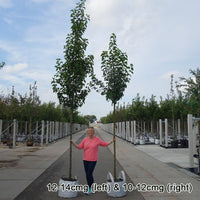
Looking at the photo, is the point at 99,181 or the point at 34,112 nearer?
the point at 99,181

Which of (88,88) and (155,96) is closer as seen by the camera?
(88,88)

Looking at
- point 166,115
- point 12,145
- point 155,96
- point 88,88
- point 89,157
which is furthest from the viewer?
point 155,96

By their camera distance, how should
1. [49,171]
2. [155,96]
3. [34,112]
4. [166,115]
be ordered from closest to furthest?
[49,171]
[34,112]
[166,115]
[155,96]

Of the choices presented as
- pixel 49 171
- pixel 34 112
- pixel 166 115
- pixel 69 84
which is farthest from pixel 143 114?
pixel 69 84

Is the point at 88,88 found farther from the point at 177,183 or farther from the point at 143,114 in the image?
the point at 143,114

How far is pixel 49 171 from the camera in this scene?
8.16m

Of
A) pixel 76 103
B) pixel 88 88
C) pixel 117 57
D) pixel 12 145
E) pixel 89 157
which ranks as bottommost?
pixel 12 145

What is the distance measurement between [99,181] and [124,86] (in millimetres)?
3081

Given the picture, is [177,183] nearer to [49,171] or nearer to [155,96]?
[49,171]

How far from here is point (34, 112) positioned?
1984 centimetres

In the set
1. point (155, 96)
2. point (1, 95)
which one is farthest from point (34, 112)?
point (155, 96)

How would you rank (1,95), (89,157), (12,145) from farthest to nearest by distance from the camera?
(1,95) < (12,145) < (89,157)

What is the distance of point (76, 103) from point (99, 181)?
258cm

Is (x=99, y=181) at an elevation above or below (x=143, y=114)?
below
